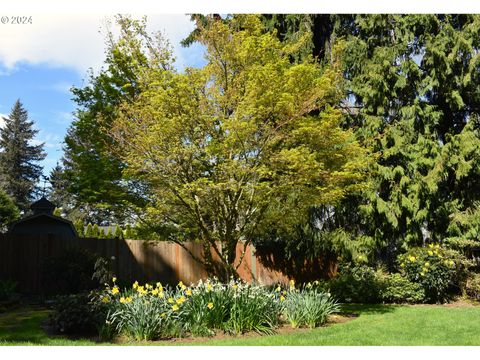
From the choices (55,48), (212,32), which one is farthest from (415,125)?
(55,48)

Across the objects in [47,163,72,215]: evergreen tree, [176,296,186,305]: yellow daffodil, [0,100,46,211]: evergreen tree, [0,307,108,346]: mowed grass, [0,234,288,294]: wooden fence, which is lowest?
[0,307,108,346]: mowed grass

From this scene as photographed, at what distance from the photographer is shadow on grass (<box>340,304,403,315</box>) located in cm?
842

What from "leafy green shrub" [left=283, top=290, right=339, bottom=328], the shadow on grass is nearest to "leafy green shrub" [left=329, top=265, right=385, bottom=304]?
the shadow on grass

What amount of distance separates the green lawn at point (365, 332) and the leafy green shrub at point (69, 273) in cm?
167

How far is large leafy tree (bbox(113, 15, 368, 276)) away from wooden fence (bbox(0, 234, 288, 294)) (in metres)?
3.16

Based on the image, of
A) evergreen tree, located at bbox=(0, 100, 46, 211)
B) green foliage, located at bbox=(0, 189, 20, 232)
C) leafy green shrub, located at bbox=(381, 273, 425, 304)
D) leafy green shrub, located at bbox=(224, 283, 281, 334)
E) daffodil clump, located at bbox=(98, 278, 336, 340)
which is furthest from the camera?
evergreen tree, located at bbox=(0, 100, 46, 211)

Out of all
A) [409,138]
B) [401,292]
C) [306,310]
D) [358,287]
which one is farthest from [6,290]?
[409,138]

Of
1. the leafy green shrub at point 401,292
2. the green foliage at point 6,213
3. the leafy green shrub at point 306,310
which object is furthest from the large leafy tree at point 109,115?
the green foliage at point 6,213

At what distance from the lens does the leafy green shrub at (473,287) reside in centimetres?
984

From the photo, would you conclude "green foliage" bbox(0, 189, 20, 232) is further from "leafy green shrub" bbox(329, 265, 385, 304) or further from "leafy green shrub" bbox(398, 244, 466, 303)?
"leafy green shrub" bbox(398, 244, 466, 303)

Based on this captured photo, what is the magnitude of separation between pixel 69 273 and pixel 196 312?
4.68 meters

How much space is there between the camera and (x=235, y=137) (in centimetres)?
701

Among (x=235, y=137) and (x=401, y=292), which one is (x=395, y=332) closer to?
(x=235, y=137)

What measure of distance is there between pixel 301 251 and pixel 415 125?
462cm
